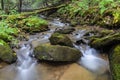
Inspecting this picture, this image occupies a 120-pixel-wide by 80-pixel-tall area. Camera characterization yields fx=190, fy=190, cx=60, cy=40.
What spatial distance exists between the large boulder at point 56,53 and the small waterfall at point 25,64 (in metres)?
0.41

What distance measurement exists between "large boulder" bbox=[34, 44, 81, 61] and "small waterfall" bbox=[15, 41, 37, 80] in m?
0.41

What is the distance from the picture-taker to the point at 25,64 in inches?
270

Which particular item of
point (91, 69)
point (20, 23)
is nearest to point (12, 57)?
point (91, 69)

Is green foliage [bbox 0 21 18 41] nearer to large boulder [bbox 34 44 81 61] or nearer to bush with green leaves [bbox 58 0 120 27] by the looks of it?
large boulder [bbox 34 44 81 61]

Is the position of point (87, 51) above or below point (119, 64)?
below

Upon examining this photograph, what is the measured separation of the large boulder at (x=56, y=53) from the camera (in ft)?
21.2

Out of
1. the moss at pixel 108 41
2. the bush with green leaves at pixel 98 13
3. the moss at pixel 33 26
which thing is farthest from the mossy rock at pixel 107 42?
the moss at pixel 33 26

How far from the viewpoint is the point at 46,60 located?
6.57 m

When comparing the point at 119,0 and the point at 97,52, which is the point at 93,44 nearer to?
the point at 97,52

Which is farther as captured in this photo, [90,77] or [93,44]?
[93,44]

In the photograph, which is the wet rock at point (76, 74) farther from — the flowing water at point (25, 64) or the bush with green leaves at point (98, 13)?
the bush with green leaves at point (98, 13)

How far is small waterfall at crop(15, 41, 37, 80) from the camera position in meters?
6.13

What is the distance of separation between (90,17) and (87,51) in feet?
18.6

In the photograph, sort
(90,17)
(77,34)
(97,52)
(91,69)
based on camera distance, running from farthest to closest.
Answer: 1. (90,17)
2. (77,34)
3. (97,52)
4. (91,69)
